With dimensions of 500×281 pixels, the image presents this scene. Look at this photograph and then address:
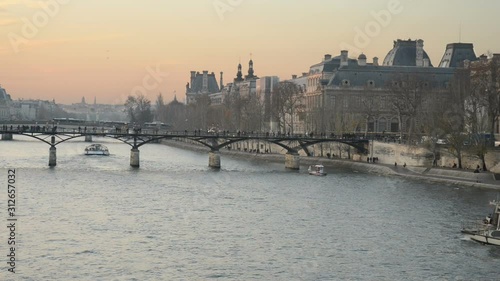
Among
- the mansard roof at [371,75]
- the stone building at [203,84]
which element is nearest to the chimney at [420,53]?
the mansard roof at [371,75]

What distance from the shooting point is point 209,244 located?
33.4 metres

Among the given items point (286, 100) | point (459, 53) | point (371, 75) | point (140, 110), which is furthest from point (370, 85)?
point (140, 110)

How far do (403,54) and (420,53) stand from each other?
2448mm

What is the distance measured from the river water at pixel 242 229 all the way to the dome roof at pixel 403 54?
49.0m

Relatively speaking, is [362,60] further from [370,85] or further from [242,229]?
[242,229]

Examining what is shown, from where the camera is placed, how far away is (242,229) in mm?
36875

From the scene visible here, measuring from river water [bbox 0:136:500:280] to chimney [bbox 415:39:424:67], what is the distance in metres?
50.6

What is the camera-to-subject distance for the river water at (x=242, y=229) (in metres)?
29.4

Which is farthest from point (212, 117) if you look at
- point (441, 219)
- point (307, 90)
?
point (441, 219)

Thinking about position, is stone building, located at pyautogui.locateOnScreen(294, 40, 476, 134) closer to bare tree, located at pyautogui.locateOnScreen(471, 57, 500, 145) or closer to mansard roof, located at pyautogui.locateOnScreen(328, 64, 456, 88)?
mansard roof, located at pyautogui.locateOnScreen(328, 64, 456, 88)

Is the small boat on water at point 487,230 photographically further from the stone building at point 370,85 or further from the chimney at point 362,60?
the chimney at point 362,60

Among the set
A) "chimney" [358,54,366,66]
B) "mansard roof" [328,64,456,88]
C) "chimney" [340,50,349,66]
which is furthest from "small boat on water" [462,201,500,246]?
"chimney" [358,54,366,66]

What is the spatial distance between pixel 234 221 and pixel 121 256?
8.93 metres

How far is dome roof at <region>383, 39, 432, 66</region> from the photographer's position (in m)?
106
